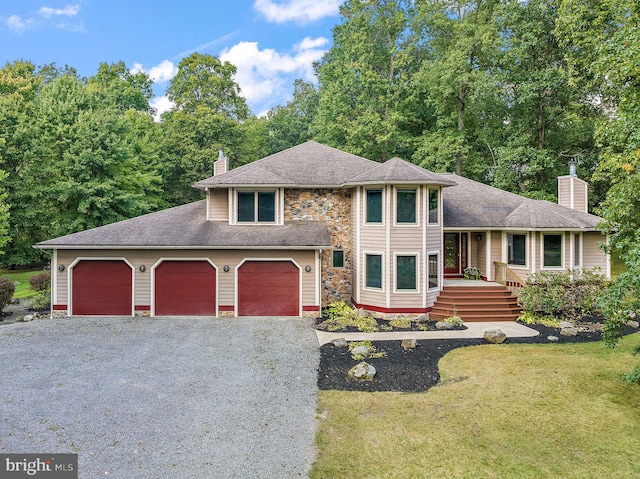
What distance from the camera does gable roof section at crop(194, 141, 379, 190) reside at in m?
13.5

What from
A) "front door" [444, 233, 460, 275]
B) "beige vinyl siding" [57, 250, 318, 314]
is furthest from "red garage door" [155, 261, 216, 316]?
"front door" [444, 233, 460, 275]

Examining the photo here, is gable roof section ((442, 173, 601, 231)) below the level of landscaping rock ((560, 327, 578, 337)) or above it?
above

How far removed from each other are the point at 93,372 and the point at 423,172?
11.6 meters

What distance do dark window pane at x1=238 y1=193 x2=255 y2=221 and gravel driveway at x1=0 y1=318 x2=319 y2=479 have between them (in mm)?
4860

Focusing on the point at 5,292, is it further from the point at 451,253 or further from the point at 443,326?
the point at 451,253

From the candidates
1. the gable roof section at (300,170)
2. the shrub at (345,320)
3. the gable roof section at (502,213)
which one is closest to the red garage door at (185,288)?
the gable roof section at (300,170)

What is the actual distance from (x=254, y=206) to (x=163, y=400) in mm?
8698

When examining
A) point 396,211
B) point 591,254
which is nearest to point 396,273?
point 396,211

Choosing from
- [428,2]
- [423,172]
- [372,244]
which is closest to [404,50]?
[428,2]

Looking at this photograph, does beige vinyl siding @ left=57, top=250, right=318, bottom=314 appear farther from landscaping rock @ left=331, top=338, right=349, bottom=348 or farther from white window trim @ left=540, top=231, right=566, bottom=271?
white window trim @ left=540, top=231, right=566, bottom=271

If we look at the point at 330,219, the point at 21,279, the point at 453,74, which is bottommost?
the point at 21,279

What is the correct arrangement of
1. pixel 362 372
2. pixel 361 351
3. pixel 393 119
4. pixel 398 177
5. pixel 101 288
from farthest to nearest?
pixel 393 119
pixel 101 288
pixel 398 177
pixel 361 351
pixel 362 372

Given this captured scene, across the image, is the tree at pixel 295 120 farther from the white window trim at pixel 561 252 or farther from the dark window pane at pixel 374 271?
the white window trim at pixel 561 252

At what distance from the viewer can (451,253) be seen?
16.4m
